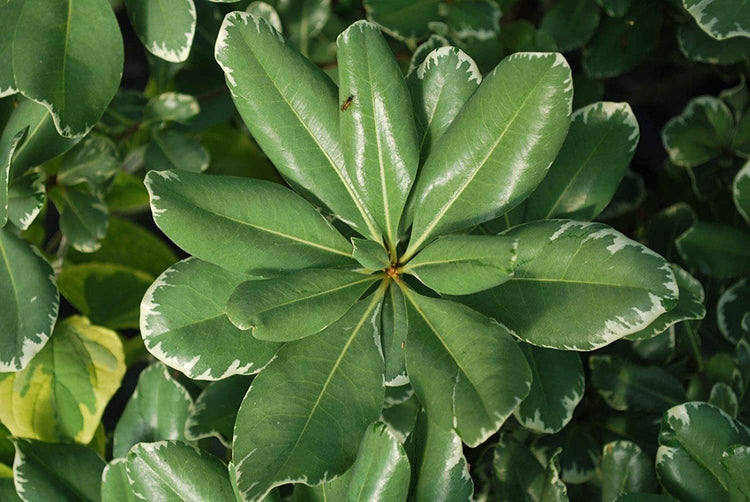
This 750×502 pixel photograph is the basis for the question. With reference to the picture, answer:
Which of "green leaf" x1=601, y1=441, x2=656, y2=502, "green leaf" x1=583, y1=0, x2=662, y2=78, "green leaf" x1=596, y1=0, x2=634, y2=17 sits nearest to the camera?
"green leaf" x1=601, y1=441, x2=656, y2=502

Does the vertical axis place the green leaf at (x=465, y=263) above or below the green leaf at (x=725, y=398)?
above

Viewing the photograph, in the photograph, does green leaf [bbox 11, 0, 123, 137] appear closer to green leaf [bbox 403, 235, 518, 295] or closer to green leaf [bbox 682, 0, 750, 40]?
green leaf [bbox 403, 235, 518, 295]

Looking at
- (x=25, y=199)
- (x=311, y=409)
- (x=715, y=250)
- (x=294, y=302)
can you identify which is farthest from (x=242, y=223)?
(x=715, y=250)

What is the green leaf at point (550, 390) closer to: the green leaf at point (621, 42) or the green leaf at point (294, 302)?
the green leaf at point (294, 302)

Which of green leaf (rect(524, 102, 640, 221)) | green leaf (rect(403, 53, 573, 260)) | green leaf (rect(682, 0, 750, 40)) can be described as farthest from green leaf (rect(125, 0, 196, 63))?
green leaf (rect(682, 0, 750, 40))

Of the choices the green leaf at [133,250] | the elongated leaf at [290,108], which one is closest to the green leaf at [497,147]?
the elongated leaf at [290,108]
